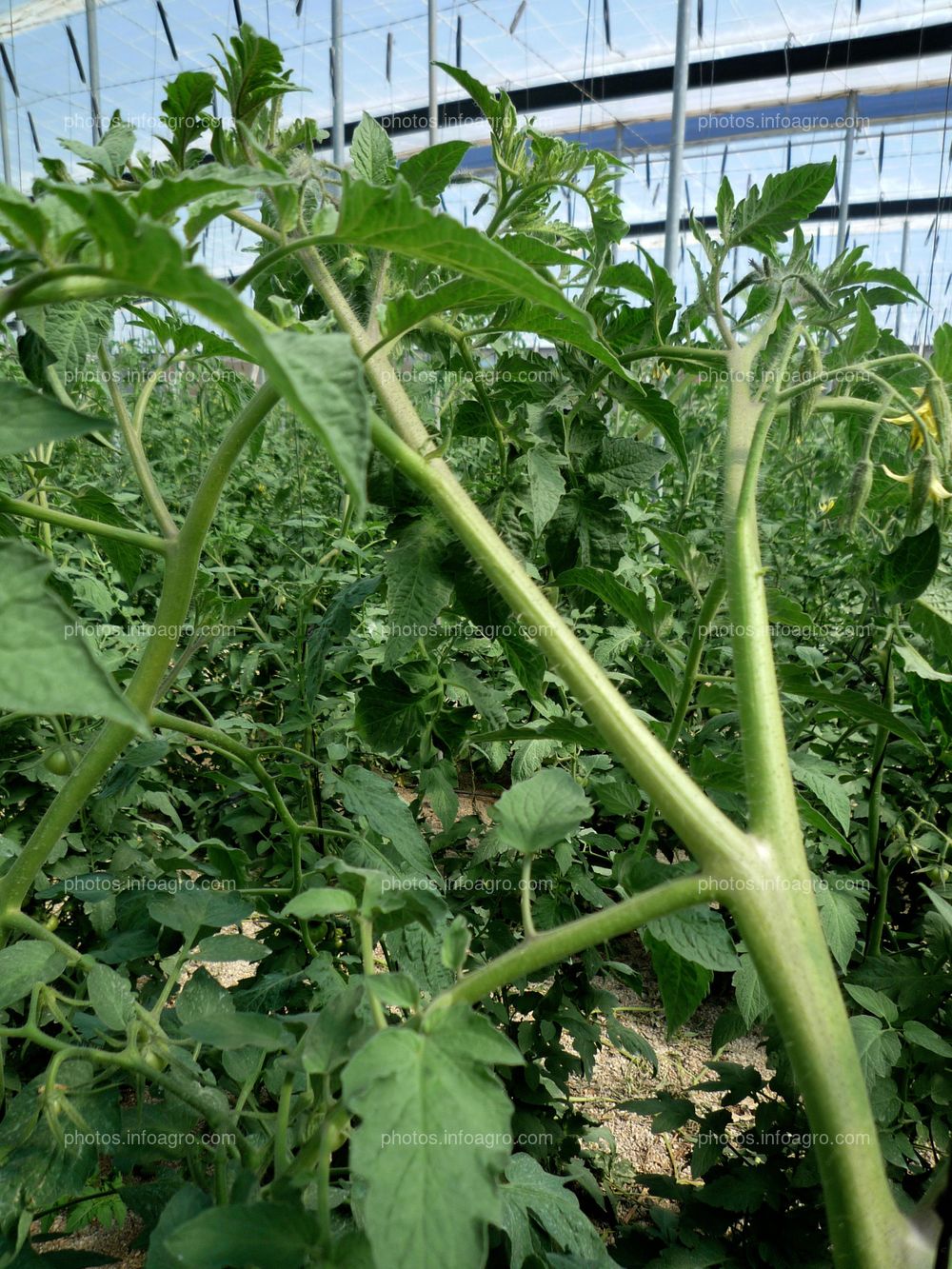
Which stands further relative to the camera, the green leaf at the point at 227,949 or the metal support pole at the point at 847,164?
the metal support pole at the point at 847,164

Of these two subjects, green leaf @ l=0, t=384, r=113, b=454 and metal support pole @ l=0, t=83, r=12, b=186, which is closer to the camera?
green leaf @ l=0, t=384, r=113, b=454

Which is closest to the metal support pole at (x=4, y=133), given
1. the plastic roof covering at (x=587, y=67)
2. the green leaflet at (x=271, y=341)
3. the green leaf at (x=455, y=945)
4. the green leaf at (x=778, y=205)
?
the plastic roof covering at (x=587, y=67)

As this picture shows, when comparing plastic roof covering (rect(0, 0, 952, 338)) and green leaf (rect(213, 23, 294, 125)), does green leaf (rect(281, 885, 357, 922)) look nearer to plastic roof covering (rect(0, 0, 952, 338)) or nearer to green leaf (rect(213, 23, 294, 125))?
green leaf (rect(213, 23, 294, 125))

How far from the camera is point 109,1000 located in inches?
25.8

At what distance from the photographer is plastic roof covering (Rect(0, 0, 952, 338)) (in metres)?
9.72

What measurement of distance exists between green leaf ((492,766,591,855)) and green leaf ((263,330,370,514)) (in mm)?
289

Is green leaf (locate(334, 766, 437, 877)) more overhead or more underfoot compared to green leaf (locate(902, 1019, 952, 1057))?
more overhead

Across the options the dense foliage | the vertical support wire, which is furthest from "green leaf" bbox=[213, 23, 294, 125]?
the vertical support wire

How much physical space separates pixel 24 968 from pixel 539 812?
1.31 ft

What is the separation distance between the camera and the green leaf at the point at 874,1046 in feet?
3.22

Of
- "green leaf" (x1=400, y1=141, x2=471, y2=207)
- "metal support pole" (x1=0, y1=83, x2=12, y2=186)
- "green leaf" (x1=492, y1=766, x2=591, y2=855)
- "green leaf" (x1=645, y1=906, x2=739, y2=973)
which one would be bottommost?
"green leaf" (x1=645, y1=906, x2=739, y2=973)

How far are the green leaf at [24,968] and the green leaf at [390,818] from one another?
0.30 m

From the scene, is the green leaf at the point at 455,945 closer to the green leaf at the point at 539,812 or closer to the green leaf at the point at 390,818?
the green leaf at the point at 539,812

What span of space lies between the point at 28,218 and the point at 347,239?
14 centimetres
